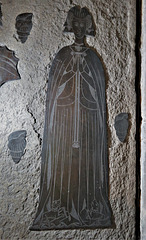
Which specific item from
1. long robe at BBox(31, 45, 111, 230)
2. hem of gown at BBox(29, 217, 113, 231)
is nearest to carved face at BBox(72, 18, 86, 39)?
long robe at BBox(31, 45, 111, 230)

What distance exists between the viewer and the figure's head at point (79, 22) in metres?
2.29

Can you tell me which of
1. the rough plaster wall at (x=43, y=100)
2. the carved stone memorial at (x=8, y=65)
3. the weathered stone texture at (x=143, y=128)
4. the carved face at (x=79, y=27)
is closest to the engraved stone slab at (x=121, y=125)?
the rough plaster wall at (x=43, y=100)

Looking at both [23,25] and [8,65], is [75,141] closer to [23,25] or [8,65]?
[8,65]

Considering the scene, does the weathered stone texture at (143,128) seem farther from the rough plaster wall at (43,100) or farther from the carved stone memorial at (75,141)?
the carved stone memorial at (75,141)

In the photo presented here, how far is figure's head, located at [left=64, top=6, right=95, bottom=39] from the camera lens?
7.50 ft

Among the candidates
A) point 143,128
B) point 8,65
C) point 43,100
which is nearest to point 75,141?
point 43,100

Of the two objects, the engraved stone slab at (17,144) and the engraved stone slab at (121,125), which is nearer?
the engraved stone slab at (17,144)

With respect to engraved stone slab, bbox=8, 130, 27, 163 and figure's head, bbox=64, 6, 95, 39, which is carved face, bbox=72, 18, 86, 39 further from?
engraved stone slab, bbox=8, 130, 27, 163

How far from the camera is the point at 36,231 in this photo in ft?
6.63

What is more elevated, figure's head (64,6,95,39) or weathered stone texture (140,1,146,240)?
figure's head (64,6,95,39)

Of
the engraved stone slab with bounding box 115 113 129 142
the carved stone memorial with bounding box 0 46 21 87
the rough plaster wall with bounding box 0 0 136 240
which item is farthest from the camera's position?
the engraved stone slab with bounding box 115 113 129 142

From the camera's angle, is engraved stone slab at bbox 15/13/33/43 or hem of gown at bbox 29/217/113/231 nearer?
hem of gown at bbox 29/217/113/231

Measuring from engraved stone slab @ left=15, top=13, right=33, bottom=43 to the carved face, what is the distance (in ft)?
1.40

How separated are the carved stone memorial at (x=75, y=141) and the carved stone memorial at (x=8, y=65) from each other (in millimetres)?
336
